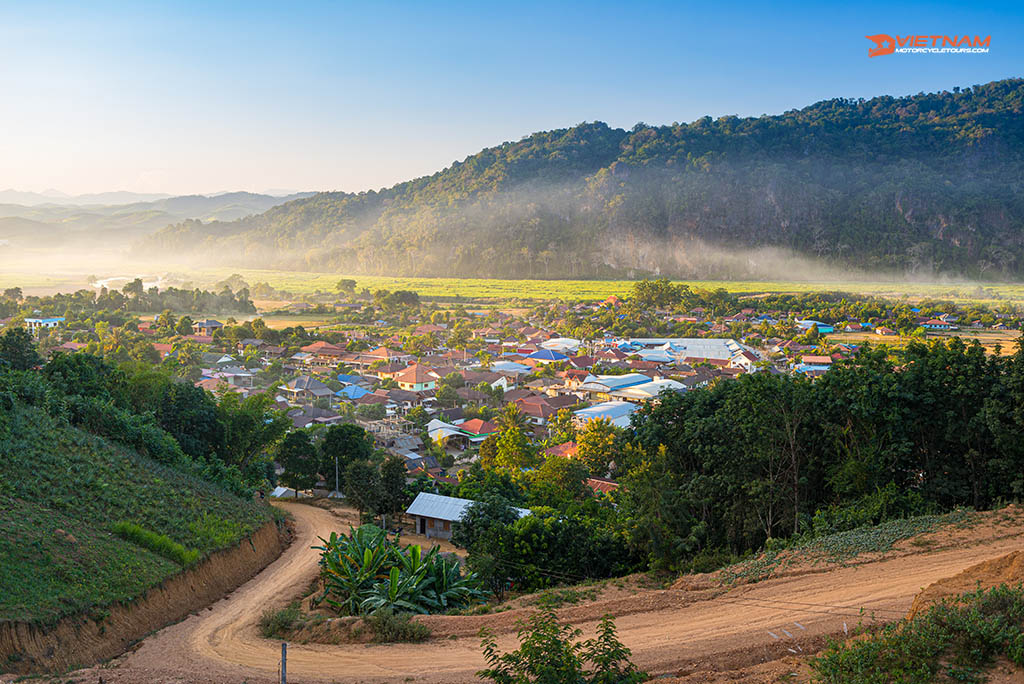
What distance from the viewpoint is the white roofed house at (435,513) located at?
16.6 meters

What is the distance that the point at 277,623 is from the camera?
30.5ft

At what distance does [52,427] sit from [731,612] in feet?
42.2

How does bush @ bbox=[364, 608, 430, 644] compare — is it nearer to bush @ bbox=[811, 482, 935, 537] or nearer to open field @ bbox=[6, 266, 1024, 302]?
bush @ bbox=[811, 482, 935, 537]

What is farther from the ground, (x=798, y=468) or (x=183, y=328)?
(x=183, y=328)

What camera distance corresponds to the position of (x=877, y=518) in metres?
10.4

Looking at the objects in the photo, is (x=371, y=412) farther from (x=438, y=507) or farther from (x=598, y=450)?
(x=438, y=507)

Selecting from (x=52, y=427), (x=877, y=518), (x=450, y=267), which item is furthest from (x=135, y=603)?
(x=450, y=267)

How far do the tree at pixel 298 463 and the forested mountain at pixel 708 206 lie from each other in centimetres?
8713

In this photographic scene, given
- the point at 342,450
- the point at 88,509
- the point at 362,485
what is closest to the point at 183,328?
the point at 342,450

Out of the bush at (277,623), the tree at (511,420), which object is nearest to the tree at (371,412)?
the tree at (511,420)

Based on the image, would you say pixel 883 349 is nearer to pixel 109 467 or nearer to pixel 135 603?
pixel 135 603

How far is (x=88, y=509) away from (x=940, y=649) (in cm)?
1138

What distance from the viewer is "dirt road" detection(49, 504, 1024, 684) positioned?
22.6 ft

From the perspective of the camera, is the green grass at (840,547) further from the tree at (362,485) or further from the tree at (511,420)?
the tree at (511,420)
